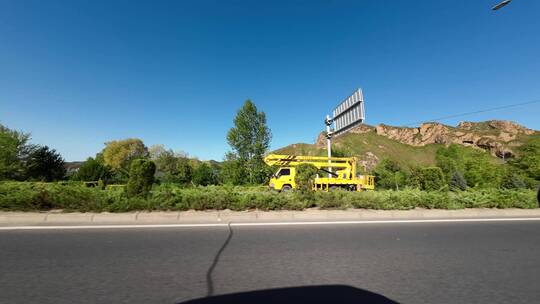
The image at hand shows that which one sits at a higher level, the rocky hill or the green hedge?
the rocky hill

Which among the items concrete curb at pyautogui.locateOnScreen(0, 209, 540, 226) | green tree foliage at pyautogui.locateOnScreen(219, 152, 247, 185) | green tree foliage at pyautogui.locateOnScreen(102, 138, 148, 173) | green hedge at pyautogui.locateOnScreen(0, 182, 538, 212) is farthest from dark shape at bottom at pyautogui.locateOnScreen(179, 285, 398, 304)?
green tree foliage at pyautogui.locateOnScreen(102, 138, 148, 173)

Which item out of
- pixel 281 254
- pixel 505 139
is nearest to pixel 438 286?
pixel 281 254

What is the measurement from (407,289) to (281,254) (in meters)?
1.98

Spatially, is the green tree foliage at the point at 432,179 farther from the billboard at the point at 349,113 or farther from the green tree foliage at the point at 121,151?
the green tree foliage at the point at 121,151

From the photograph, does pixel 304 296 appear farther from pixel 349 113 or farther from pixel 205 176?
pixel 205 176

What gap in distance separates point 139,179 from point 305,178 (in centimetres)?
556

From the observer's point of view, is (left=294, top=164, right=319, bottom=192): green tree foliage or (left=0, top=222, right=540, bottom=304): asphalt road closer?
(left=0, top=222, right=540, bottom=304): asphalt road

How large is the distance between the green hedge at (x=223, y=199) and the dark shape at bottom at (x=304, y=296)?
5.75m

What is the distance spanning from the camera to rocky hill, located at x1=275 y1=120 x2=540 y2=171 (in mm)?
136250

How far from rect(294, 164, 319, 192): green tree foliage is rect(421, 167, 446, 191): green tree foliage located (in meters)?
5.74

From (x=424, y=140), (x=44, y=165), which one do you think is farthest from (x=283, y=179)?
(x=424, y=140)

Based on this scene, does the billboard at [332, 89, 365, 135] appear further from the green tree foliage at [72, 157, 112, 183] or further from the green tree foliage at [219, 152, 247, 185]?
the green tree foliage at [72, 157, 112, 183]

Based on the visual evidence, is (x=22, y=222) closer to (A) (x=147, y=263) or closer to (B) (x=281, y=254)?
(A) (x=147, y=263)

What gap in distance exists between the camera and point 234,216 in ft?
27.1
